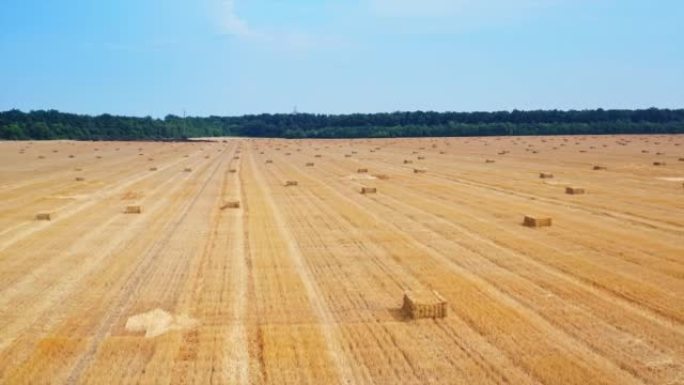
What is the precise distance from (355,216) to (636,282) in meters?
9.47

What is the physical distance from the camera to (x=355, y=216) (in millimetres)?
20328

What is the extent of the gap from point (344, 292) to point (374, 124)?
161 meters

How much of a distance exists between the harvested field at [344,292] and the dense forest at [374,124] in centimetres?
10895

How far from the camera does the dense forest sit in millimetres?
128875

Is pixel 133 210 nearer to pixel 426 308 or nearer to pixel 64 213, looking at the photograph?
pixel 64 213

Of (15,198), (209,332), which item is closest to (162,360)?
(209,332)

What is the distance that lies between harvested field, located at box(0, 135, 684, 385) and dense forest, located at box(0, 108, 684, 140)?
357ft

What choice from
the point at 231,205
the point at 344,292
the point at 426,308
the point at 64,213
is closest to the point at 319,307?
the point at 344,292

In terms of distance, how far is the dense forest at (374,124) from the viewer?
129 m

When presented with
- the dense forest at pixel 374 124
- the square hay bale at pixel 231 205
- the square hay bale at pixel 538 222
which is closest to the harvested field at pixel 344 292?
the square hay bale at pixel 538 222

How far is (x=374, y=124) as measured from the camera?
172 metres

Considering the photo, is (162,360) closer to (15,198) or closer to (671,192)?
(15,198)

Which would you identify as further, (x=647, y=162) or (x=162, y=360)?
(x=647, y=162)

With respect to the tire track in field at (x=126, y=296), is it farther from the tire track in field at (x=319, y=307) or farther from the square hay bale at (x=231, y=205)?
the tire track in field at (x=319, y=307)
